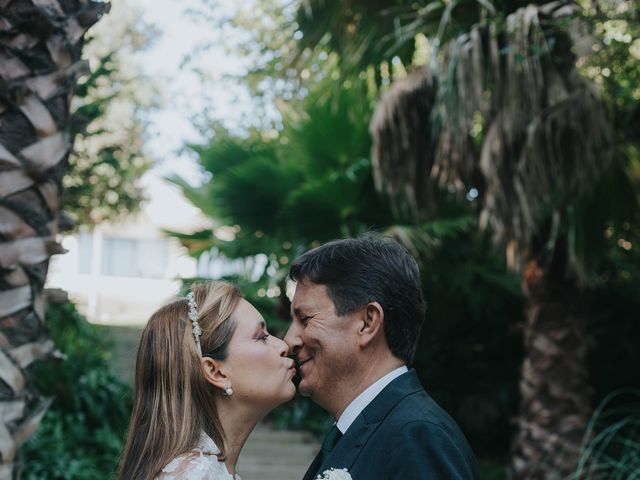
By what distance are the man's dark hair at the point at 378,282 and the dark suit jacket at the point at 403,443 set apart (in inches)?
6.3

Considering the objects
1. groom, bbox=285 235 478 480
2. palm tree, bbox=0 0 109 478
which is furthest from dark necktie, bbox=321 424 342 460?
palm tree, bbox=0 0 109 478

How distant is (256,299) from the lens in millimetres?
10961

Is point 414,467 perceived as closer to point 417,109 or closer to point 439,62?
point 439,62

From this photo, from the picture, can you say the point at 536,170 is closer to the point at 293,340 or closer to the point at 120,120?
the point at 293,340

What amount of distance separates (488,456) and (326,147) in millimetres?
4628

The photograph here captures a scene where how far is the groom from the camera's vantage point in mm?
2691

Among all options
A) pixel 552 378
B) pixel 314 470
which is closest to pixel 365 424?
pixel 314 470

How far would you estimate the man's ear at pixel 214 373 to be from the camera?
2869 mm

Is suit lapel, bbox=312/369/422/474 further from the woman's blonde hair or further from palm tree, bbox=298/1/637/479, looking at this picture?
palm tree, bbox=298/1/637/479

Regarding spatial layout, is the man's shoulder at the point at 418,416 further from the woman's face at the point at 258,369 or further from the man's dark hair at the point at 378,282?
the woman's face at the point at 258,369

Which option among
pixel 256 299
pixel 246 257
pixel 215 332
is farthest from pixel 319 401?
pixel 256 299

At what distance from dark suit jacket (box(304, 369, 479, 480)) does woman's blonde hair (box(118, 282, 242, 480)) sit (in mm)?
453

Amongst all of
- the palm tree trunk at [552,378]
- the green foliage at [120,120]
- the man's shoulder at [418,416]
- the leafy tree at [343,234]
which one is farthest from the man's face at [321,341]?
the green foliage at [120,120]

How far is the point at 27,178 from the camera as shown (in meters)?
3.10
